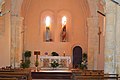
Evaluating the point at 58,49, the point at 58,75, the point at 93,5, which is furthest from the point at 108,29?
the point at 58,49

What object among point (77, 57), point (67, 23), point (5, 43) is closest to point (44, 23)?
point (67, 23)

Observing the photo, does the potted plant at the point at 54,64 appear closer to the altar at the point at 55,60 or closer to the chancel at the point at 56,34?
the chancel at the point at 56,34

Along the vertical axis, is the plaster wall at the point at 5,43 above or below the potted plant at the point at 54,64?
above

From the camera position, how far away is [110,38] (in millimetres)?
13750

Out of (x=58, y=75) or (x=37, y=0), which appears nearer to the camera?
(x=58, y=75)

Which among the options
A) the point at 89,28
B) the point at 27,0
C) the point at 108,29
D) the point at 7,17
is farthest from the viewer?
the point at 27,0

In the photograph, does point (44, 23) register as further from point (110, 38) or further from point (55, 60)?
point (110, 38)

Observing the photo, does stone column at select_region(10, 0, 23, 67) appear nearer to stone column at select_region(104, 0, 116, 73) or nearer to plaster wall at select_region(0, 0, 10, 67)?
plaster wall at select_region(0, 0, 10, 67)

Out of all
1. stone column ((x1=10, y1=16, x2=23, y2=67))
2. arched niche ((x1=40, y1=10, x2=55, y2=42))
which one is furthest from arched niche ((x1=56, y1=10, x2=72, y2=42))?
stone column ((x1=10, y1=16, x2=23, y2=67))

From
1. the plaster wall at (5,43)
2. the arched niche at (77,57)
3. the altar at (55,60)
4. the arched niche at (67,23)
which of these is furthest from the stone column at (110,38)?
the arched niche at (67,23)

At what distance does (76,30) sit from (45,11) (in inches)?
123

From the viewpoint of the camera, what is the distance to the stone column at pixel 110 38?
13.7m

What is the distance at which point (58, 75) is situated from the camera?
2094 centimetres

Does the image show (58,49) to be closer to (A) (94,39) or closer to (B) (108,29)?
(A) (94,39)
